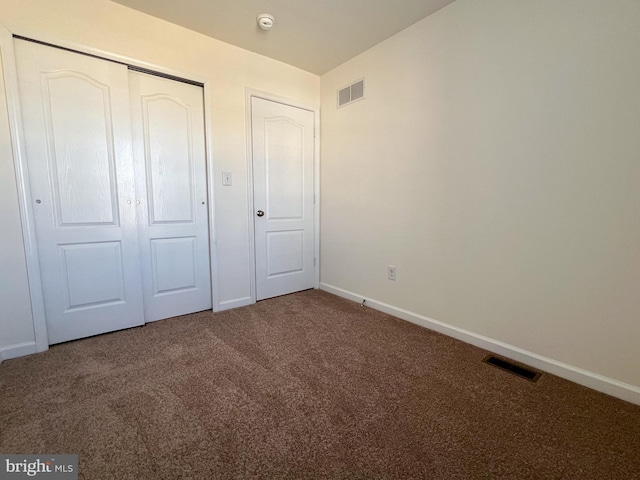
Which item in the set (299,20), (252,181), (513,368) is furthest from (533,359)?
(299,20)

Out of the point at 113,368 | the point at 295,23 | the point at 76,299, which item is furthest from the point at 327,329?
the point at 295,23

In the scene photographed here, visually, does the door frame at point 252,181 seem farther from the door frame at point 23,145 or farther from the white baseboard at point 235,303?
the door frame at point 23,145

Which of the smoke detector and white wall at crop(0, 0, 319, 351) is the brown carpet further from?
the smoke detector

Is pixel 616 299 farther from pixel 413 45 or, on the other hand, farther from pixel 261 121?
pixel 261 121

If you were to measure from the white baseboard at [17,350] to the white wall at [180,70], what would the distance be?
0.07 feet

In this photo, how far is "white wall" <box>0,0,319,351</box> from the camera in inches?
70.5

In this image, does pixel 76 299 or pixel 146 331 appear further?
pixel 146 331

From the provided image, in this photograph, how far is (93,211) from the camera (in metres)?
2.10

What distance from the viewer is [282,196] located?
3.04 m

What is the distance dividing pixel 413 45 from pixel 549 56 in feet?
3.33

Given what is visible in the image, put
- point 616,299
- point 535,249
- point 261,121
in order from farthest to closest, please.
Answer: point 261,121 < point 535,249 < point 616,299

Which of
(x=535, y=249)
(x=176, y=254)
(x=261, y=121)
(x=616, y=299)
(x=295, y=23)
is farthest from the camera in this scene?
(x=261, y=121)

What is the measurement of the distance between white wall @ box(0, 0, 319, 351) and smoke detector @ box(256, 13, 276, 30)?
1.54ft

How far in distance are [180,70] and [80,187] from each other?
1.23m
